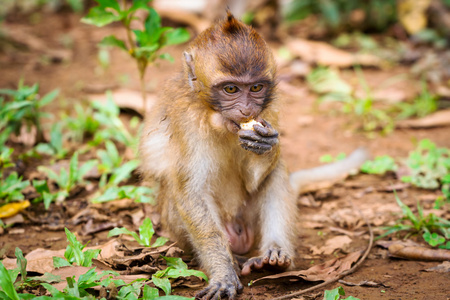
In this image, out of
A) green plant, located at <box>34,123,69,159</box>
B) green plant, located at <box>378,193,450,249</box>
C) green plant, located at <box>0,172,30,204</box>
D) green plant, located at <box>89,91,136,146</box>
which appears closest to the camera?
green plant, located at <box>378,193,450,249</box>

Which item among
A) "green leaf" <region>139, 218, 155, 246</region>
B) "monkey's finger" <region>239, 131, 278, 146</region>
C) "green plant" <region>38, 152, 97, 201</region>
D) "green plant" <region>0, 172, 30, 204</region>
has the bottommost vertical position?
"green leaf" <region>139, 218, 155, 246</region>

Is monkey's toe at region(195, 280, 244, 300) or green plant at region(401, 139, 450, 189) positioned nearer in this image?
monkey's toe at region(195, 280, 244, 300)

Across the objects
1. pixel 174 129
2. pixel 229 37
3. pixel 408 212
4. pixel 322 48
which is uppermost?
pixel 322 48

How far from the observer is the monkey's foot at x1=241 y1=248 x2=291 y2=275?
14.1 ft

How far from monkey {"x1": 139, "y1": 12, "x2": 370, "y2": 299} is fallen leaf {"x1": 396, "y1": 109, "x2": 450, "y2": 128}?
3.66 m

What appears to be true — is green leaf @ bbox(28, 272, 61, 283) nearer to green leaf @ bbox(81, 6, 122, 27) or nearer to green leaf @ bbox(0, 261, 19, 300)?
green leaf @ bbox(0, 261, 19, 300)

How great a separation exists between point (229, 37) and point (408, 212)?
8.54 feet

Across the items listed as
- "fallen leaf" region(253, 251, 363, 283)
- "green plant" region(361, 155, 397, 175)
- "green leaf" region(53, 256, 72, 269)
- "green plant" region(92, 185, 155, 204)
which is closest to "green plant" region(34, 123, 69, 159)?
"green plant" region(92, 185, 155, 204)

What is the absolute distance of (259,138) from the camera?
4055 mm

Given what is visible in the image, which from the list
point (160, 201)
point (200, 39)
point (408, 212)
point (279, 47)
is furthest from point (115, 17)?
point (279, 47)

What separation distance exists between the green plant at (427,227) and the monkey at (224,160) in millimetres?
1141

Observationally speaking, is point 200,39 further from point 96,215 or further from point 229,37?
point 96,215

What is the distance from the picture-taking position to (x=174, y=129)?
14.7 feet

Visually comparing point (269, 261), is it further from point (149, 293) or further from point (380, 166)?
point (380, 166)
